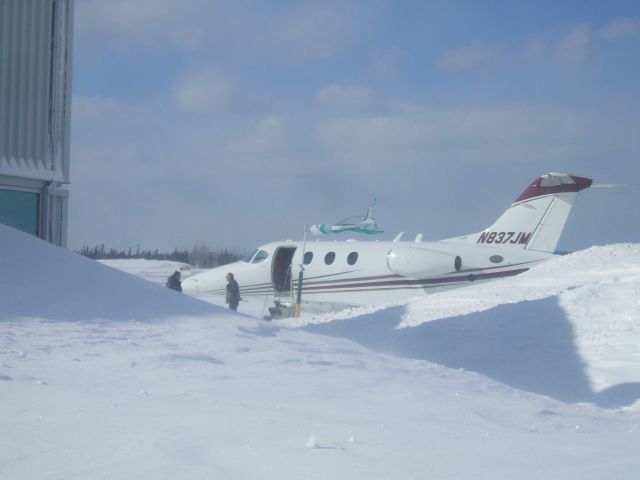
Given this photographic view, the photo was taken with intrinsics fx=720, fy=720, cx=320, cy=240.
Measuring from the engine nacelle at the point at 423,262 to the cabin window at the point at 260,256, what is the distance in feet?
15.2

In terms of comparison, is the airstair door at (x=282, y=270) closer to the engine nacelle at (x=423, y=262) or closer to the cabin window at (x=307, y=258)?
the cabin window at (x=307, y=258)

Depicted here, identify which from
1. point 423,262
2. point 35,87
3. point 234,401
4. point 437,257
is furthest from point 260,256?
point 234,401

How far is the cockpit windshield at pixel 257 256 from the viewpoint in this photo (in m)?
23.6

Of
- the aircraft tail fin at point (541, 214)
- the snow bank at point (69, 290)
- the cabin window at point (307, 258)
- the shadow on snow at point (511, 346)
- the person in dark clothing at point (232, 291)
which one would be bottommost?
the shadow on snow at point (511, 346)

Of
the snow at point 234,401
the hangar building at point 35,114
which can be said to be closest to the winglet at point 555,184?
the snow at point 234,401

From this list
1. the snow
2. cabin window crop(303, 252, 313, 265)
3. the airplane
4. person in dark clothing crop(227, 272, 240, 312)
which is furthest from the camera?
cabin window crop(303, 252, 313, 265)

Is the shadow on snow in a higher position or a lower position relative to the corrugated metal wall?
lower

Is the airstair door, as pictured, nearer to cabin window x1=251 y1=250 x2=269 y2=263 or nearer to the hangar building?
cabin window x1=251 y1=250 x2=269 y2=263

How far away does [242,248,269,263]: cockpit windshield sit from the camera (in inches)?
930

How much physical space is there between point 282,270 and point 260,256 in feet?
3.45

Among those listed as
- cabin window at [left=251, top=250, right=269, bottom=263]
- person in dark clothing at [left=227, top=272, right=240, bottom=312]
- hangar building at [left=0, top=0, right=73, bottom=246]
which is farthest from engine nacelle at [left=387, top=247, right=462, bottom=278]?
hangar building at [left=0, top=0, right=73, bottom=246]

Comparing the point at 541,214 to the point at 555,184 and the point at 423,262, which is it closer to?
the point at 555,184

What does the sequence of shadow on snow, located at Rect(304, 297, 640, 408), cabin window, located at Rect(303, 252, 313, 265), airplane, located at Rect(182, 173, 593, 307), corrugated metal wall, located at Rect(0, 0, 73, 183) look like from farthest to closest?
cabin window, located at Rect(303, 252, 313, 265), airplane, located at Rect(182, 173, 593, 307), shadow on snow, located at Rect(304, 297, 640, 408), corrugated metal wall, located at Rect(0, 0, 73, 183)

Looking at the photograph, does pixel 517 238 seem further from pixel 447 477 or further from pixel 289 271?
pixel 447 477
